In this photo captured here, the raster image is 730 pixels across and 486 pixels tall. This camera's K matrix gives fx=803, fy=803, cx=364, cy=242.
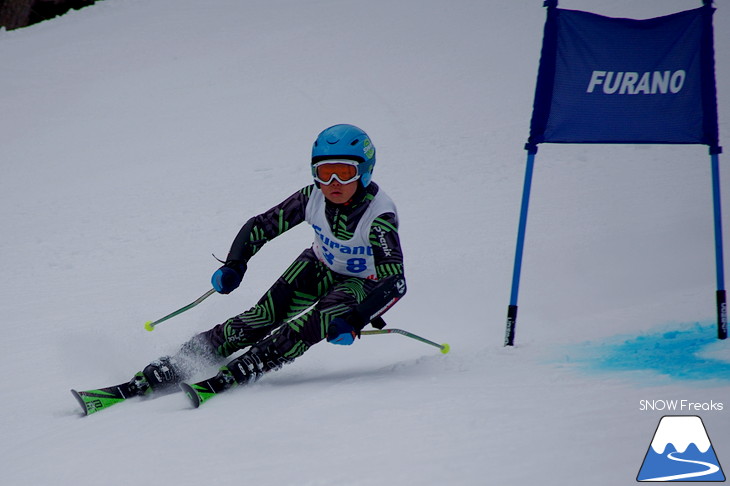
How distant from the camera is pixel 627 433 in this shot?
112 inches

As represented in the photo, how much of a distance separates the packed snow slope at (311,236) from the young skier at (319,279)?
0.20m

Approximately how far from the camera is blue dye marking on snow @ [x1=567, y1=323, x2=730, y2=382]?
3781 millimetres

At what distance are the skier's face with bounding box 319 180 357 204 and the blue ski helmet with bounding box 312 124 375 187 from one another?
7 centimetres

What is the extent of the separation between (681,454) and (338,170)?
84.7 inches

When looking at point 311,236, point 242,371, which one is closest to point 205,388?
point 242,371

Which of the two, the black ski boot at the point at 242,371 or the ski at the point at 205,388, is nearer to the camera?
→ the ski at the point at 205,388

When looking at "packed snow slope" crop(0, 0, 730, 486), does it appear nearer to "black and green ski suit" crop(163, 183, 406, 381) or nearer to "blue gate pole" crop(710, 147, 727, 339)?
"blue gate pole" crop(710, 147, 727, 339)

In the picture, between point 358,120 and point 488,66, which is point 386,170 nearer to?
point 358,120

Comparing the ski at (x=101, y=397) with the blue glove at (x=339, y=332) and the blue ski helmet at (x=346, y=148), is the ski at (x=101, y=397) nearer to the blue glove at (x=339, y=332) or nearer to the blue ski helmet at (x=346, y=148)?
the blue glove at (x=339, y=332)

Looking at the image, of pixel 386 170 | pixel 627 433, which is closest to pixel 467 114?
pixel 386 170

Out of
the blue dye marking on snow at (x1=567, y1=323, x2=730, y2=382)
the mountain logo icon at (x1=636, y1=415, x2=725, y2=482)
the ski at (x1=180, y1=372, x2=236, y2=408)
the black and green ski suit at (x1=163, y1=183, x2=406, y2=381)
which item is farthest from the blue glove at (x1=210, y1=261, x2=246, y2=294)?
the mountain logo icon at (x1=636, y1=415, x2=725, y2=482)

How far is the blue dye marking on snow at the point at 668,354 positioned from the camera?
3.78 metres

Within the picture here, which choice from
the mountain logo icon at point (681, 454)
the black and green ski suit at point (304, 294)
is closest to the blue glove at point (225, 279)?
the black and green ski suit at point (304, 294)

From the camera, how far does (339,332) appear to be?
3.85 metres
